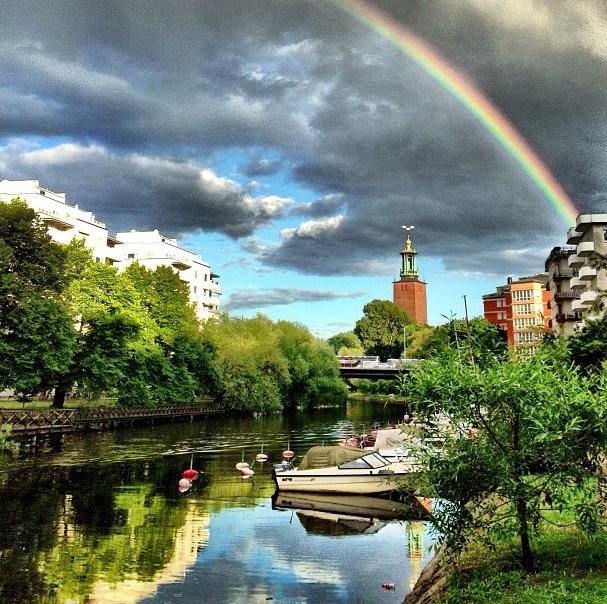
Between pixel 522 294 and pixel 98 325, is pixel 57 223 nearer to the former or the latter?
pixel 98 325

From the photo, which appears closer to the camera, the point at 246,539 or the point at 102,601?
the point at 102,601

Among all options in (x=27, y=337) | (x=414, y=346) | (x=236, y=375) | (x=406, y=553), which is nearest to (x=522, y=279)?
(x=414, y=346)

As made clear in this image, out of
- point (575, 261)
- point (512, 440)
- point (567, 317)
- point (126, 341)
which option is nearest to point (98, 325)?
point (126, 341)

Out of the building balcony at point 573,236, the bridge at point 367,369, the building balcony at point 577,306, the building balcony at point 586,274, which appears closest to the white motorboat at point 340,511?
the building balcony at point 586,274

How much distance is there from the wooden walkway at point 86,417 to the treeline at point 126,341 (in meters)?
1.57

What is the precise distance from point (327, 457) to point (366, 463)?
7.35ft

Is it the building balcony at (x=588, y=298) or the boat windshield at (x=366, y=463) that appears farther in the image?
the building balcony at (x=588, y=298)

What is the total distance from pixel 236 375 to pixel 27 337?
4168 cm

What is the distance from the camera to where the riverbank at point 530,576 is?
13.0m

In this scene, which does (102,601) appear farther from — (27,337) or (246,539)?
(27,337)

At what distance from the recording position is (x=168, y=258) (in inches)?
5256

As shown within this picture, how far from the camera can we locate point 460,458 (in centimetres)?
1486

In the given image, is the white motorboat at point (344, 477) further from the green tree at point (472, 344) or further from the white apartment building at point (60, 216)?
the white apartment building at point (60, 216)

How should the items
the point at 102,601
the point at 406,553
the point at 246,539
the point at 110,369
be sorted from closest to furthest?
the point at 102,601 < the point at 406,553 < the point at 246,539 < the point at 110,369
